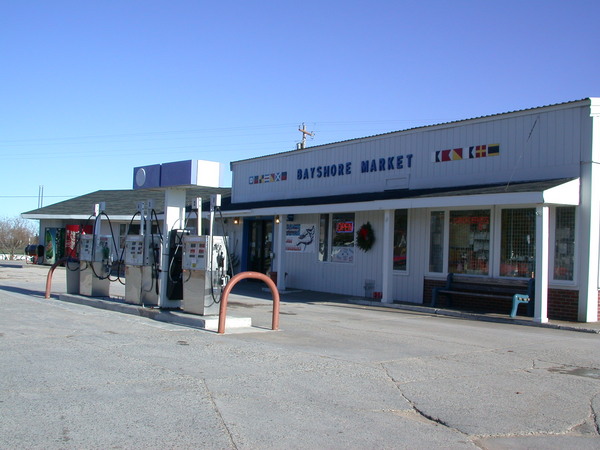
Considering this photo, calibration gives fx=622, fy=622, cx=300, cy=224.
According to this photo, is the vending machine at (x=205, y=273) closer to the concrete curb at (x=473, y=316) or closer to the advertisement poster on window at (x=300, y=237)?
the concrete curb at (x=473, y=316)

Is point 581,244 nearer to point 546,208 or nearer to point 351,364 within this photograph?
point 546,208

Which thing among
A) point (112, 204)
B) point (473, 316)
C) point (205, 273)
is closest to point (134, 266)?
point (205, 273)

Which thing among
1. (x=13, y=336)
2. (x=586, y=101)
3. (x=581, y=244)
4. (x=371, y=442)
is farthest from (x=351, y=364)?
(x=586, y=101)

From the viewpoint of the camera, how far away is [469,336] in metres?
11.5

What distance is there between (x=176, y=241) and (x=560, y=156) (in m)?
8.85

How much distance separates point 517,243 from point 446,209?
2179 millimetres

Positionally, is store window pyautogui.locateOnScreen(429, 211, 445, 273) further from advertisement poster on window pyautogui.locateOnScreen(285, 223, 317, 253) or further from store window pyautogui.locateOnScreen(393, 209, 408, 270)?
advertisement poster on window pyautogui.locateOnScreen(285, 223, 317, 253)

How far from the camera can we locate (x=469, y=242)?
15914 millimetres

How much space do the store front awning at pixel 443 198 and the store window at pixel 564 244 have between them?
21.7 inches

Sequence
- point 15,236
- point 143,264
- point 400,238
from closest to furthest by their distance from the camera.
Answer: point 143,264
point 400,238
point 15,236

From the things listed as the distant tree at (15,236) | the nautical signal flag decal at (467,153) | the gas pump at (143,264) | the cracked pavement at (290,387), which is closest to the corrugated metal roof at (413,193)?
the nautical signal flag decal at (467,153)

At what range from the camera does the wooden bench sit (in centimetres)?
1402

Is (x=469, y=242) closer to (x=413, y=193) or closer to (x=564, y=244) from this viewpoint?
(x=413, y=193)

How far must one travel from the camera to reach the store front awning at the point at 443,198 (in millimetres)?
13172
